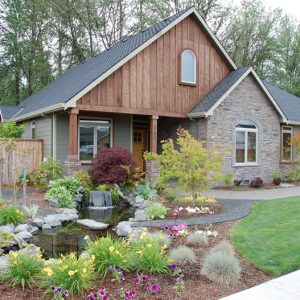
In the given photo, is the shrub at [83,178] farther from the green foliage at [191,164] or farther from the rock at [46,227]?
the rock at [46,227]

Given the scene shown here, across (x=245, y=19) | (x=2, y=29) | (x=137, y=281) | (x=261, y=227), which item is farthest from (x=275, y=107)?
(x=2, y=29)

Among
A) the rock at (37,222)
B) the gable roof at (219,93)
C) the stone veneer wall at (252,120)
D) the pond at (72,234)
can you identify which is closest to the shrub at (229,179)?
the stone veneer wall at (252,120)

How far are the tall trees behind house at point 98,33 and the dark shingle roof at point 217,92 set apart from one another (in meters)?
15.4

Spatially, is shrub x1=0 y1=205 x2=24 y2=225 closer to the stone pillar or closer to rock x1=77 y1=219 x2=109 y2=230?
rock x1=77 y1=219 x2=109 y2=230

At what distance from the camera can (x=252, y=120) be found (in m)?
16.0

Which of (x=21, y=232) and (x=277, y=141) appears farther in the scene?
(x=277, y=141)

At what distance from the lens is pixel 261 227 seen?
7.22 meters

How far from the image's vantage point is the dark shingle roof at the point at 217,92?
48.9 feet

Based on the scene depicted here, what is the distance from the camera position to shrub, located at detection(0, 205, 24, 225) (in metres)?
7.58

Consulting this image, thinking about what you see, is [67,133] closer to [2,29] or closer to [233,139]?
[233,139]

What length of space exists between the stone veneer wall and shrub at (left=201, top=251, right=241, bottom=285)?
408 inches

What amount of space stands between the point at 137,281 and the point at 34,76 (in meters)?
28.3

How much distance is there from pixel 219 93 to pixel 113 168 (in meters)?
6.06

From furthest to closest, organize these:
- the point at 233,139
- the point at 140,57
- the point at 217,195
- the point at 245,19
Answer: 1. the point at 245,19
2. the point at 233,139
3. the point at 140,57
4. the point at 217,195
